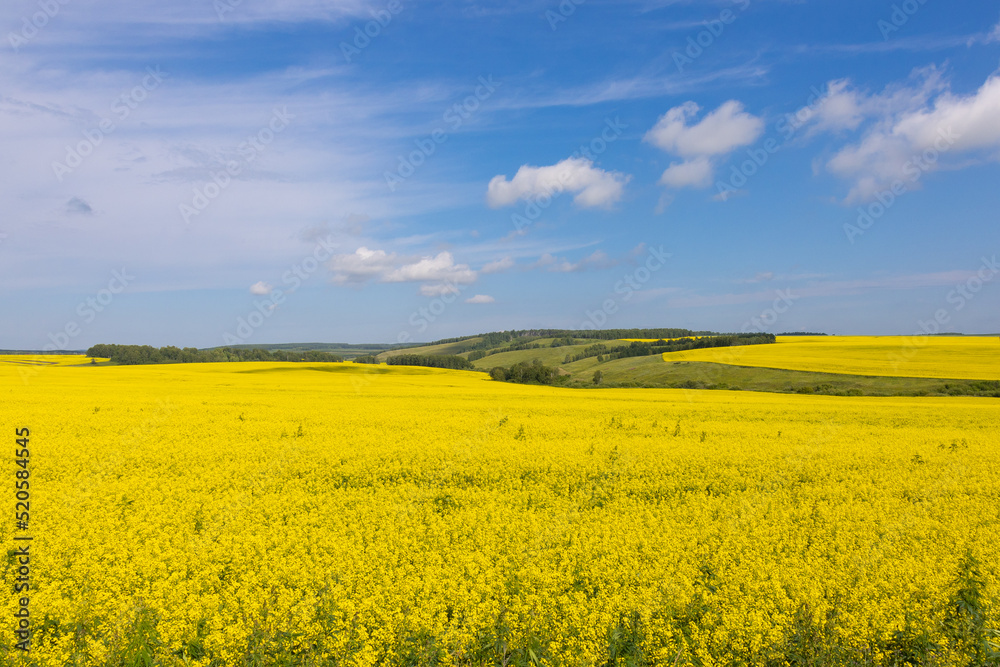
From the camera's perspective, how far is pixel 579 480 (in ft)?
34.9

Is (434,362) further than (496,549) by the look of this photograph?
Yes

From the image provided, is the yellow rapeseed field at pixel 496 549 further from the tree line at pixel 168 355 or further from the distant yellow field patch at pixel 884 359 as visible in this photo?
the tree line at pixel 168 355

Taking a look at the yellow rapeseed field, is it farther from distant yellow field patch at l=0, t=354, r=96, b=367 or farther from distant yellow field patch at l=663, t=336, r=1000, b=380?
distant yellow field patch at l=0, t=354, r=96, b=367

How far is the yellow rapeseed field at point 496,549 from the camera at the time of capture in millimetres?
5320

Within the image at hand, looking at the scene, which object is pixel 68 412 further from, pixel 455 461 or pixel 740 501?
pixel 740 501

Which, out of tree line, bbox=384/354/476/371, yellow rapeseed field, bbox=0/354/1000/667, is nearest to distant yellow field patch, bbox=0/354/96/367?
yellow rapeseed field, bbox=0/354/1000/667

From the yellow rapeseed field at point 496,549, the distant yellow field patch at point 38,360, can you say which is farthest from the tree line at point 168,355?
the yellow rapeseed field at point 496,549

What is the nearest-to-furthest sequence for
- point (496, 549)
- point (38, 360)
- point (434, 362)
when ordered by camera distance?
point (496, 549) < point (38, 360) < point (434, 362)

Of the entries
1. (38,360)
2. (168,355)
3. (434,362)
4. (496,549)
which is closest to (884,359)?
(496,549)

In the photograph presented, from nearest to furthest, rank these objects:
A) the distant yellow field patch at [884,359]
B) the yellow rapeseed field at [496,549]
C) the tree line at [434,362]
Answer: the yellow rapeseed field at [496,549] → the distant yellow field patch at [884,359] → the tree line at [434,362]

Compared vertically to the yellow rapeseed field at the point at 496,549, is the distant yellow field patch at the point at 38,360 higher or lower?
higher

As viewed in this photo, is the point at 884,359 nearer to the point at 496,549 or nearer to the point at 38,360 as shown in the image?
the point at 496,549

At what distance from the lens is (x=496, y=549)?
7.12m

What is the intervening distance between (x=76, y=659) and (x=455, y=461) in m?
7.40
